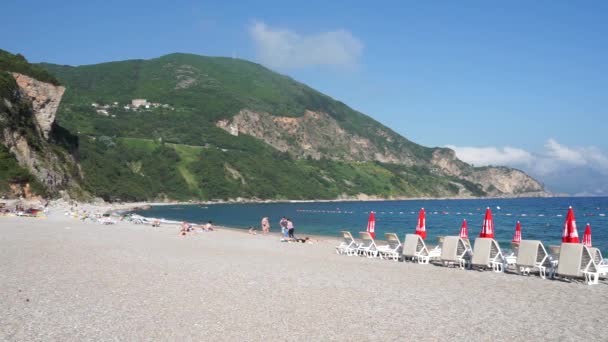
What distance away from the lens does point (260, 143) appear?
186500 millimetres

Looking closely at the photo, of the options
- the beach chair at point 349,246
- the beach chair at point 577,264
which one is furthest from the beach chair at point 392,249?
the beach chair at point 577,264

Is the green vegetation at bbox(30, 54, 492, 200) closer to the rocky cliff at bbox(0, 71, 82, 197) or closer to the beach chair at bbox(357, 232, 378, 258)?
the rocky cliff at bbox(0, 71, 82, 197)

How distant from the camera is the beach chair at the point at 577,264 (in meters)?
16.0

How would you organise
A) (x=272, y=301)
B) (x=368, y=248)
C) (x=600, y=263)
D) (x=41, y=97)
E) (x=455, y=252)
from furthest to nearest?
1. (x=41, y=97)
2. (x=368, y=248)
3. (x=455, y=252)
4. (x=600, y=263)
5. (x=272, y=301)

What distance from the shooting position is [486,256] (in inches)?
743

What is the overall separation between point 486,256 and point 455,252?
48.7 inches

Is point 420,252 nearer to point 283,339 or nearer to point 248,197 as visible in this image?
point 283,339

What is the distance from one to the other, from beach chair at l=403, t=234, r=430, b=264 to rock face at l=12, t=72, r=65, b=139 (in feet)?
204

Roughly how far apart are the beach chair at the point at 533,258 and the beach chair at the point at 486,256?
0.93m

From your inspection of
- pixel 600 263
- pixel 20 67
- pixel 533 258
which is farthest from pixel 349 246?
pixel 20 67

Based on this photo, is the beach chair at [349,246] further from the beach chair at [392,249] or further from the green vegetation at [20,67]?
the green vegetation at [20,67]

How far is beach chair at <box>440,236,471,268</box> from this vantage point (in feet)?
65.2

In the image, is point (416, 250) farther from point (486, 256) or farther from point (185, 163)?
point (185, 163)

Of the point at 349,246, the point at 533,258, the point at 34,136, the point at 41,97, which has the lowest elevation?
the point at 349,246
